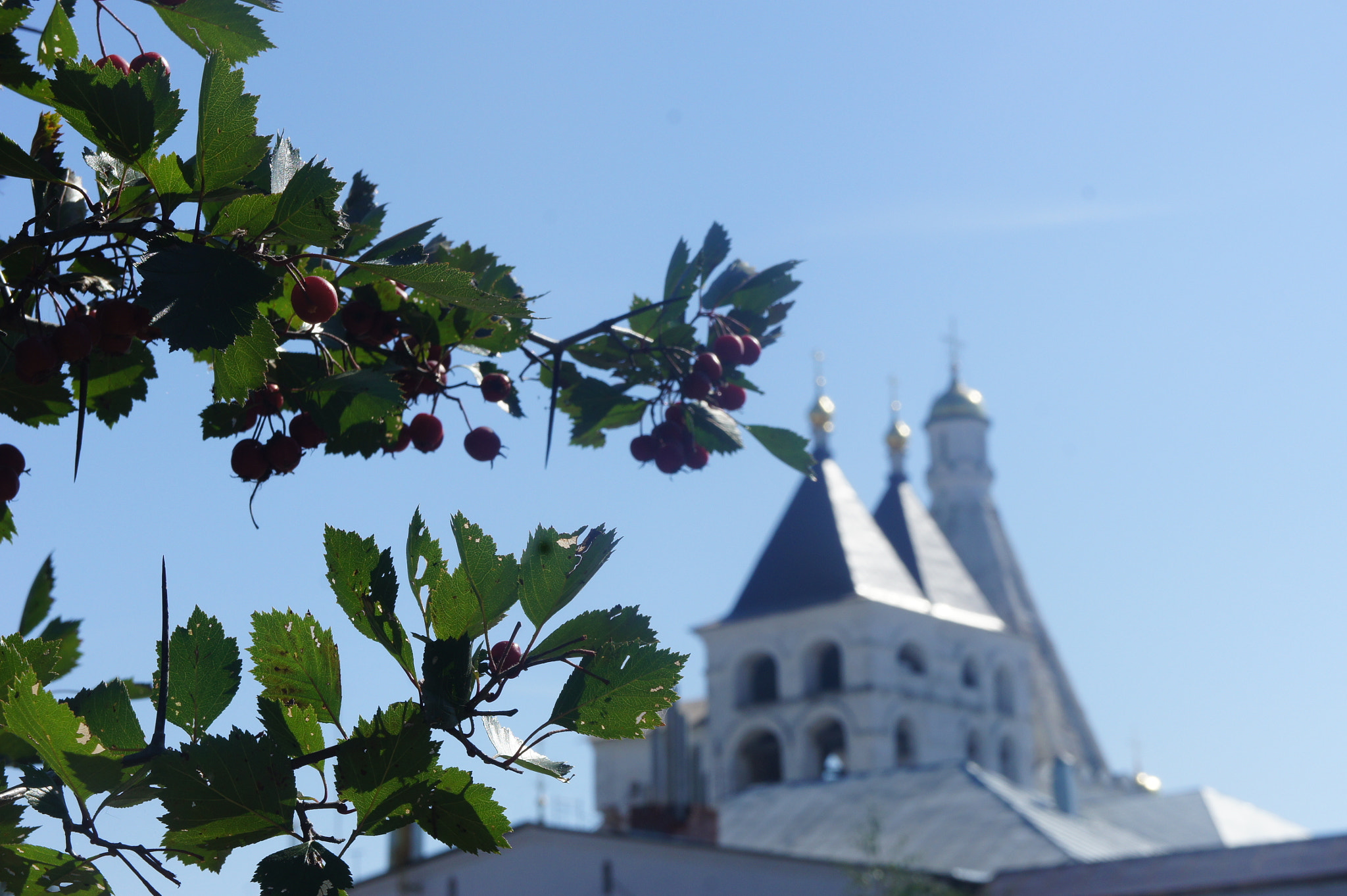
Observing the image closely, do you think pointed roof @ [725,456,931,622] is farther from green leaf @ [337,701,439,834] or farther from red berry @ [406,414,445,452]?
green leaf @ [337,701,439,834]

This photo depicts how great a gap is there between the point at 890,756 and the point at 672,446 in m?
39.4

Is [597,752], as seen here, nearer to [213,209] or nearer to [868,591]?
[868,591]

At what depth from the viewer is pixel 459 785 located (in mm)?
1690

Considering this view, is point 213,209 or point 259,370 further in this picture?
point 259,370

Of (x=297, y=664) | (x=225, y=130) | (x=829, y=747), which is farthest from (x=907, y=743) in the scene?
(x=225, y=130)

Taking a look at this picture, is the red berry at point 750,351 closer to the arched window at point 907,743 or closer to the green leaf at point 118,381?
the green leaf at point 118,381

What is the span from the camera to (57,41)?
2.20 metres

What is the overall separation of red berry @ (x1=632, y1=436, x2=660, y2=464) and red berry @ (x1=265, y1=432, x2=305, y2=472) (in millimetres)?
649

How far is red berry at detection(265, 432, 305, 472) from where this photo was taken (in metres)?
2.24

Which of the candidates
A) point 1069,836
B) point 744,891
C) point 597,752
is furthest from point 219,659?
point 597,752

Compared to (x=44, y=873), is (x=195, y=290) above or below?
above

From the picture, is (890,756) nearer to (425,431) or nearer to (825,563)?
(825,563)

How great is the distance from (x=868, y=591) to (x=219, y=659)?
42.1 m

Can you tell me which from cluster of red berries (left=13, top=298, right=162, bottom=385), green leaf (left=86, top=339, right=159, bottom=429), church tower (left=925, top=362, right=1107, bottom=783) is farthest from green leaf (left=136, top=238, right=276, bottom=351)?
church tower (left=925, top=362, right=1107, bottom=783)
